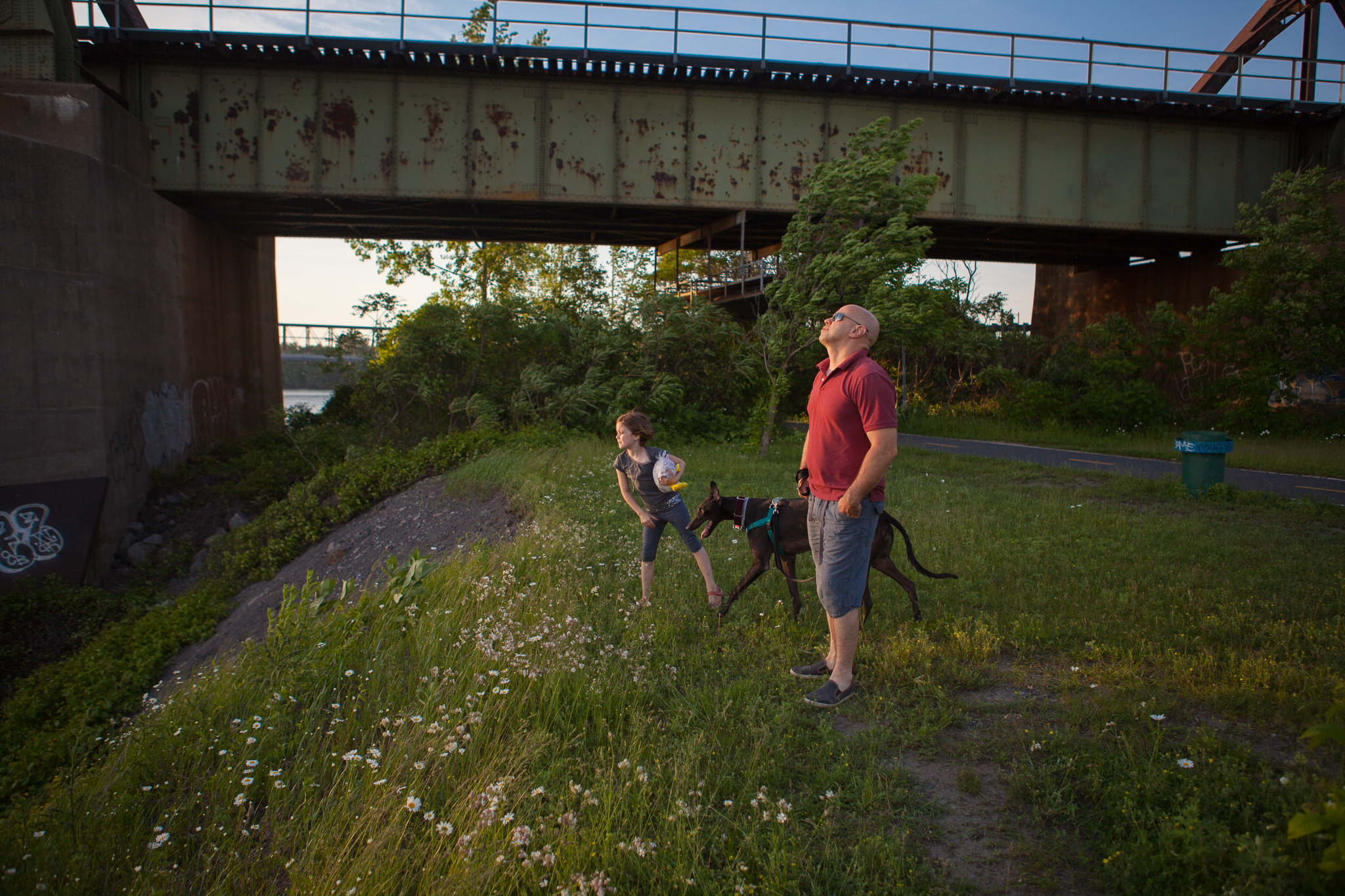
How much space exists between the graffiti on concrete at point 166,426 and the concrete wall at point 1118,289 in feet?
87.6

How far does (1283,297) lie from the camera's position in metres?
18.6

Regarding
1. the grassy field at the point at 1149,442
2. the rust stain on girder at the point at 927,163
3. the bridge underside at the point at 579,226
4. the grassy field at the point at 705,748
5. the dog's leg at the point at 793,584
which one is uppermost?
the rust stain on girder at the point at 927,163

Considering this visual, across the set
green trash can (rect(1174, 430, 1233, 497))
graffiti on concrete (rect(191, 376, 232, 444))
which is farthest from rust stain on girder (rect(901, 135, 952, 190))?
graffiti on concrete (rect(191, 376, 232, 444))

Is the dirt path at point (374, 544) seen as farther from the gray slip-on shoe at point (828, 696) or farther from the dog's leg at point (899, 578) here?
the gray slip-on shoe at point (828, 696)

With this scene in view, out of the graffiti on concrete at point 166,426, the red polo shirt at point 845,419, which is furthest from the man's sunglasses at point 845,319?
the graffiti on concrete at point 166,426

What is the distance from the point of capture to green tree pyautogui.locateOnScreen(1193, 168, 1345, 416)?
706 inches

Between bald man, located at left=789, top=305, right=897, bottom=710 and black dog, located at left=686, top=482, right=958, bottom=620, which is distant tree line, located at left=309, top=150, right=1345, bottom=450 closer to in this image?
black dog, located at left=686, top=482, right=958, bottom=620

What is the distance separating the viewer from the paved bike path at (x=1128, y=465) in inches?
454

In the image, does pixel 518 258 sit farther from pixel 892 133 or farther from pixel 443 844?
pixel 443 844

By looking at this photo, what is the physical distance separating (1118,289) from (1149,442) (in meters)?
9.73

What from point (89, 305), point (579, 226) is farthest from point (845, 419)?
point (579, 226)

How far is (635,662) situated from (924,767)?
6.25ft

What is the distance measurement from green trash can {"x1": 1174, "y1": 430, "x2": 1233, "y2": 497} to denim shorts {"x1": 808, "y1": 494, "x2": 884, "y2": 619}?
9277 mm

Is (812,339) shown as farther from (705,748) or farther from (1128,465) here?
(705,748)
